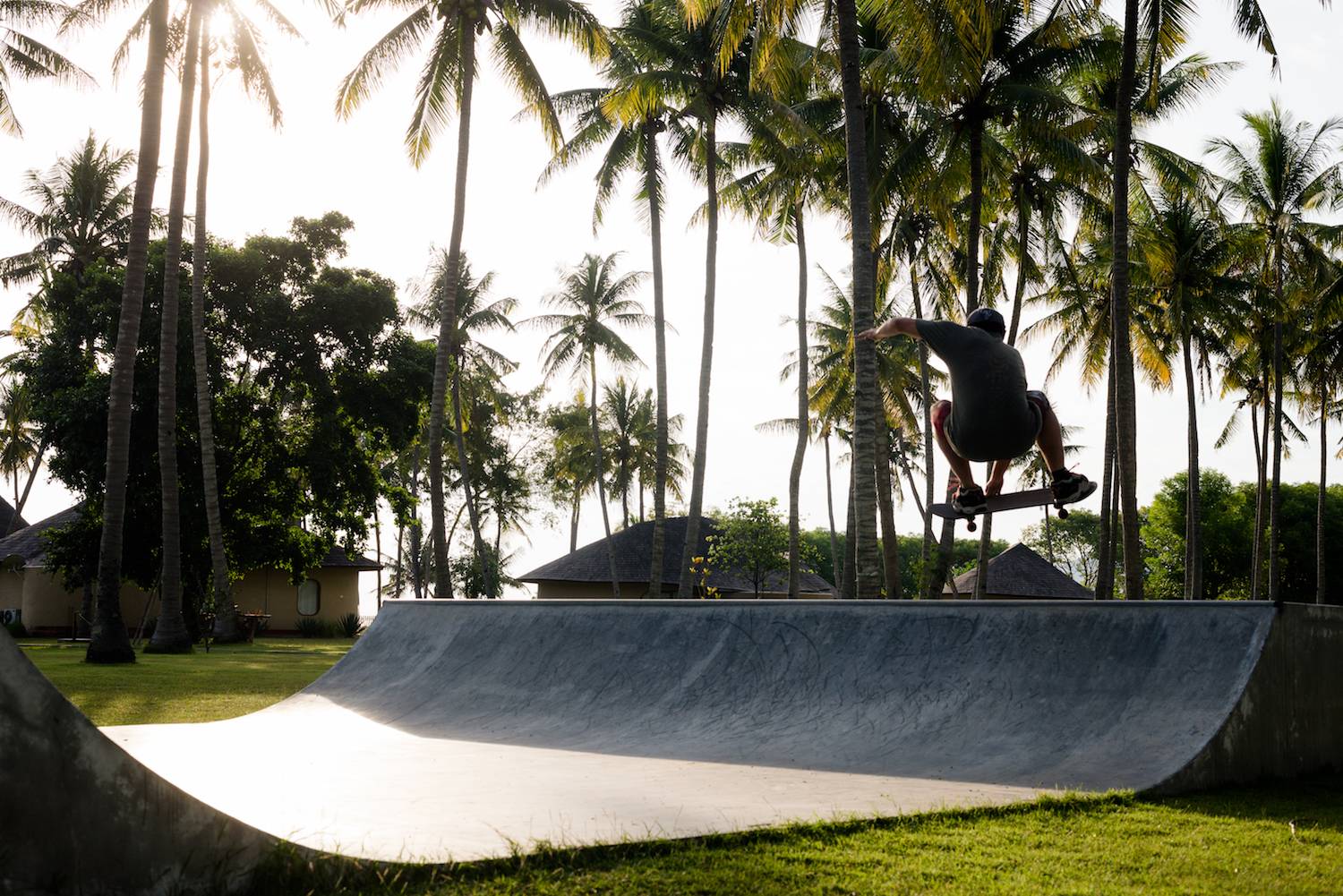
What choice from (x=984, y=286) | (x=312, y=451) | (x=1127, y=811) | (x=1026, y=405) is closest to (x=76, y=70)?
(x=312, y=451)

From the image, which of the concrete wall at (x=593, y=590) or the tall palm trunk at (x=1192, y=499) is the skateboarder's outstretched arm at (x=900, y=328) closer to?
the tall palm trunk at (x=1192, y=499)

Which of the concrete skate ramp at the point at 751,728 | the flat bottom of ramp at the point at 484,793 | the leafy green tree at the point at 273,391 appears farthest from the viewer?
the leafy green tree at the point at 273,391

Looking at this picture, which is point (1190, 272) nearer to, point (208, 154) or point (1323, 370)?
point (1323, 370)

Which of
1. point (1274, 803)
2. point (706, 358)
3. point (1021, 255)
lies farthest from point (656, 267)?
point (1274, 803)

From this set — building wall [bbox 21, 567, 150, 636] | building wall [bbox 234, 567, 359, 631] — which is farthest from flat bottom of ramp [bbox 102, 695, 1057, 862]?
building wall [bbox 234, 567, 359, 631]

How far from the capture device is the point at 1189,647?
7.23 metres

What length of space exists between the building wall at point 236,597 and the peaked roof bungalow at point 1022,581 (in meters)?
24.1

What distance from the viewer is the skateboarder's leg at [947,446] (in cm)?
763

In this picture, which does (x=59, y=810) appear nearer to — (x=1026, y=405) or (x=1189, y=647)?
(x=1026, y=405)

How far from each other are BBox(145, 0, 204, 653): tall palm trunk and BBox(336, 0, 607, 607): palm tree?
2.98 metres

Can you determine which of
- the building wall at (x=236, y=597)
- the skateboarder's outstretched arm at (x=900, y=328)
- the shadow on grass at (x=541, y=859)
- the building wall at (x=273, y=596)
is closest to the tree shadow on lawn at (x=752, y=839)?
the shadow on grass at (x=541, y=859)

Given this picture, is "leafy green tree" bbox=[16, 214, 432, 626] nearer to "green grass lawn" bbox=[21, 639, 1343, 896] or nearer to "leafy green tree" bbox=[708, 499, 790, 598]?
"leafy green tree" bbox=[708, 499, 790, 598]

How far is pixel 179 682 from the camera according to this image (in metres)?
14.4

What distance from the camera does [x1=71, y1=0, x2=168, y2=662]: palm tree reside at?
1808 cm
